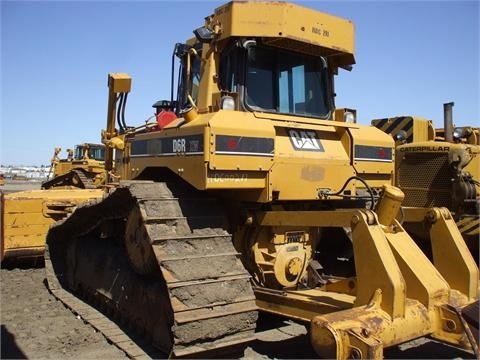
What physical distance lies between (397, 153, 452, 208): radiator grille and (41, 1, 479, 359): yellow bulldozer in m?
2.63

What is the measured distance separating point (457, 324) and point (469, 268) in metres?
0.83

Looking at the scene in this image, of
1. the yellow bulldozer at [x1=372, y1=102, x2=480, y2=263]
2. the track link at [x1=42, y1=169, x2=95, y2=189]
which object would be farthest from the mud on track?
the track link at [x1=42, y1=169, x2=95, y2=189]

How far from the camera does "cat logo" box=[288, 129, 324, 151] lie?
5.06 meters

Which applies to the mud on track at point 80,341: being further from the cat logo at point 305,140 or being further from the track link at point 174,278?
the cat logo at point 305,140

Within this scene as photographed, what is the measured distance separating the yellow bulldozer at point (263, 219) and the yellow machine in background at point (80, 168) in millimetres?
9009

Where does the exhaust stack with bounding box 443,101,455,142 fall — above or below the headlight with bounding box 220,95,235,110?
above

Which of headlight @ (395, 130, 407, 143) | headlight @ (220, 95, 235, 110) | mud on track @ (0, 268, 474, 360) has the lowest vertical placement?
mud on track @ (0, 268, 474, 360)

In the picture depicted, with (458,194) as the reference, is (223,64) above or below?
above

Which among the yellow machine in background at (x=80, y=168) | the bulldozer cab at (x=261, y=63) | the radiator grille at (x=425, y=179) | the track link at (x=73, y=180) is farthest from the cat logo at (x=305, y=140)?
the track link at (x=73, y=180)

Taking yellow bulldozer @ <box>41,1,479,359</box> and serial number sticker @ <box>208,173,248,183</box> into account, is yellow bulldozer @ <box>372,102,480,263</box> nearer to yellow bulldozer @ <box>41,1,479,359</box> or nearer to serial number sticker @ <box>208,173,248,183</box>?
yellow bulldozer @ <box>41,1,479,359</box>

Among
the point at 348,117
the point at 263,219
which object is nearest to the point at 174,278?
the point at 263,219

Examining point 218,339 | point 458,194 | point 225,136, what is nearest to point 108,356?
point 218,339

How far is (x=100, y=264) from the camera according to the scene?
251 inches

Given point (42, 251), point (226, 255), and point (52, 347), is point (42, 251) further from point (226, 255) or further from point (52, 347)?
point (226, 255)
